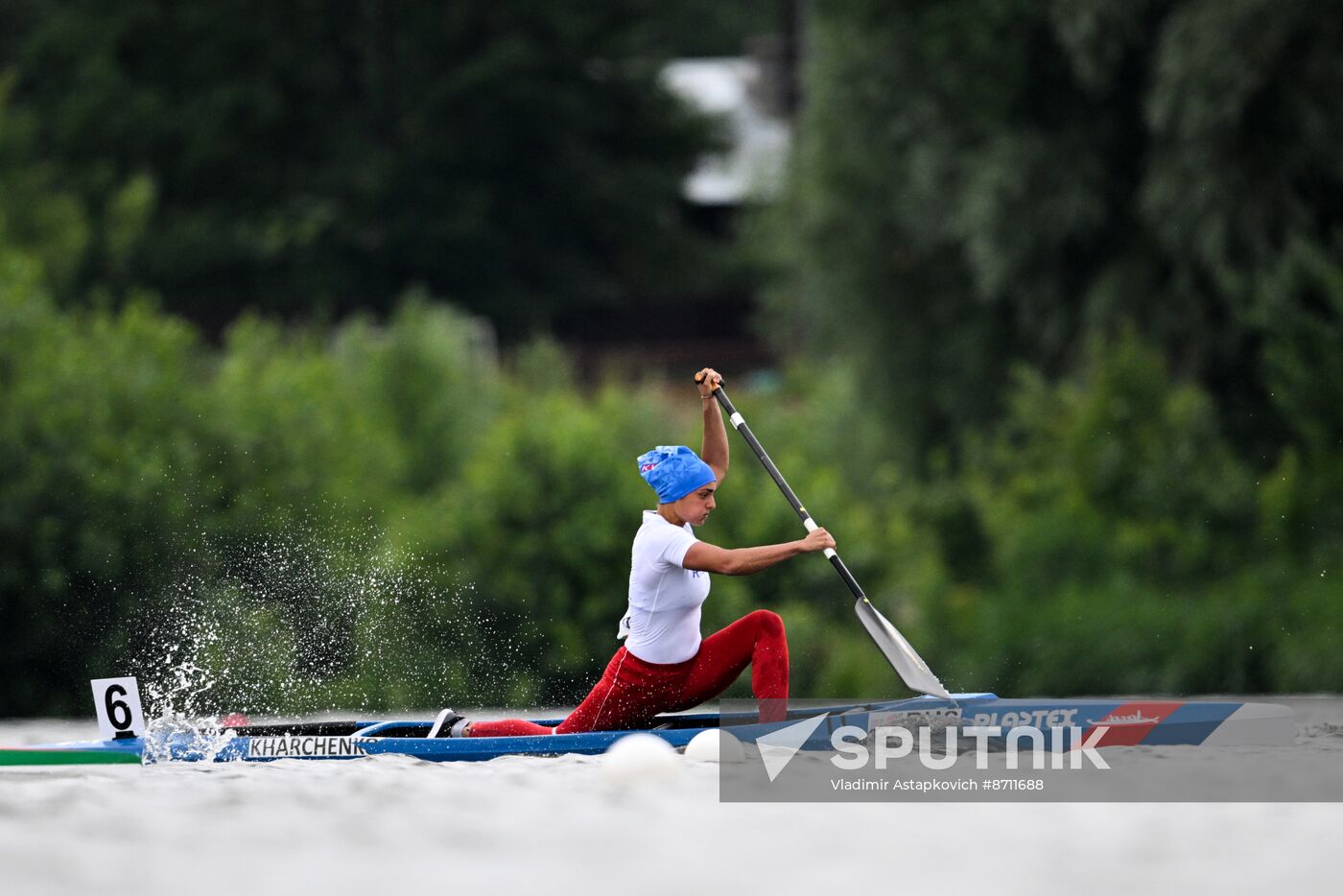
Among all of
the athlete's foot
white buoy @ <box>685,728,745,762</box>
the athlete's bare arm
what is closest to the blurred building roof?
the athlete's foot

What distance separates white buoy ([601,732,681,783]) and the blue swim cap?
120cm

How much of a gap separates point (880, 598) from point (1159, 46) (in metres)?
6.17

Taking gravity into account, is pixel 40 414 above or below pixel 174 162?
below

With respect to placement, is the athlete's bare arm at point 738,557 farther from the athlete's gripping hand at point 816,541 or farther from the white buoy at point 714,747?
the white buoy at point 714,747

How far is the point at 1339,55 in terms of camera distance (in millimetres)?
18562

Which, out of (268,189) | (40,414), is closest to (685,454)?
(40,414)

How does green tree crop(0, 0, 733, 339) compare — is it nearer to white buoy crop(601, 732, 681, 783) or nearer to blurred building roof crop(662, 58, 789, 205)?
blurred building roof crop(662, 58, 789, 205)

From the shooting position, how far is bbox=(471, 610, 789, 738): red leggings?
9.82 m

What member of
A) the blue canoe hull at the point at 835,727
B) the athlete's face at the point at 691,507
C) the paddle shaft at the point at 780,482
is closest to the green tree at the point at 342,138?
the blue canoe hull at the point at 835,727

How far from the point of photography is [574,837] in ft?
28.3

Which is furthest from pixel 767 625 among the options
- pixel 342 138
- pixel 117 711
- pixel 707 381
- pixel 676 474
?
pixel 342 138

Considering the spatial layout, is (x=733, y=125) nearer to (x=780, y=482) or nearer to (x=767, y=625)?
(x=780, y=482)

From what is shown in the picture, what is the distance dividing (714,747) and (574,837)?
132 centimetres

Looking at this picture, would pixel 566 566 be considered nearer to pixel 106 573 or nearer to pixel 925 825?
pixel 106 573
